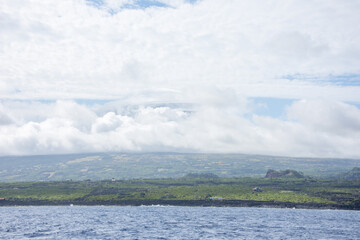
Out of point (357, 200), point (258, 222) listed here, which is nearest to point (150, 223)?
point (258, 222)

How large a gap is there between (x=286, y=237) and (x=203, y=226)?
30.7m

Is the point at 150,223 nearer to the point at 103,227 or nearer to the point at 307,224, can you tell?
the point at 103,227

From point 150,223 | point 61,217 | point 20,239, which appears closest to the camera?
point 20,239

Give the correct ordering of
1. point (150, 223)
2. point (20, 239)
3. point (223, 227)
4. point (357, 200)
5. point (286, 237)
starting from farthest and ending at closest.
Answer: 1. point (357, 200)
2. point (150, 223)
3. point (223, 227)
4. point (286, 237)
5. point (20, 239)

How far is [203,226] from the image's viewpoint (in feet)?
Result: 417

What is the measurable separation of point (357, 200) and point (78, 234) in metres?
160

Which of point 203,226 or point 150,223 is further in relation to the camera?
point 150,223

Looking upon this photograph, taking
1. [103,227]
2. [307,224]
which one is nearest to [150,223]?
[103,227]

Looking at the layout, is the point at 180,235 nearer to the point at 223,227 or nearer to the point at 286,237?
the point at 223,227

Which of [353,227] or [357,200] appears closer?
[353,227]

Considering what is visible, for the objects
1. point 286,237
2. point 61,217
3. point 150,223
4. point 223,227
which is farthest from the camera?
point 61,217

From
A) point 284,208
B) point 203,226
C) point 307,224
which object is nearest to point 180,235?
point 203,226

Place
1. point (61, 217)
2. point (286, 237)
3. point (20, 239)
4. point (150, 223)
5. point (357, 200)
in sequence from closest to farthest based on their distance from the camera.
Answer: point (20, 239) < point (286, 237) < point (150, 223) < point (61, 217) < point (357, 200)

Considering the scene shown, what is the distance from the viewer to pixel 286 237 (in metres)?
110
